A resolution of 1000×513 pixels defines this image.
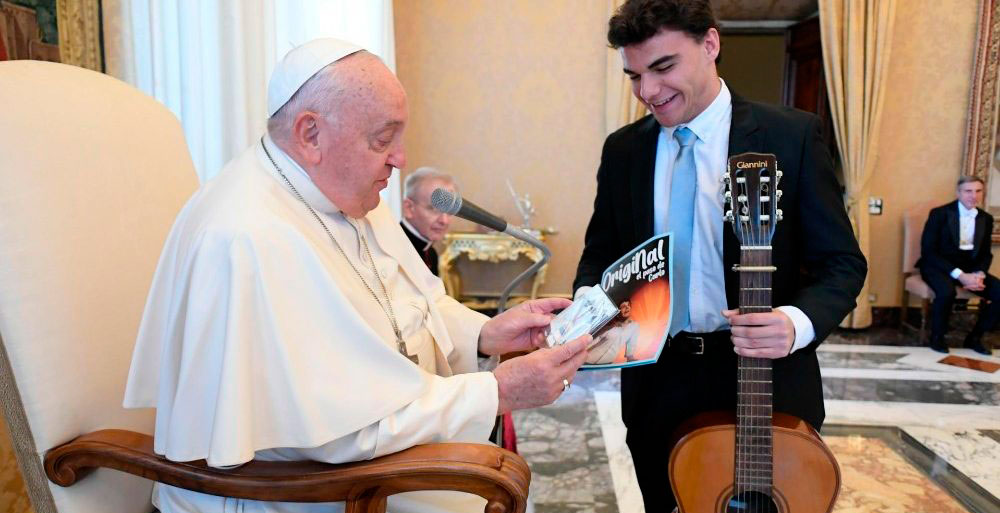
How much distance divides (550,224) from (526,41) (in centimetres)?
188

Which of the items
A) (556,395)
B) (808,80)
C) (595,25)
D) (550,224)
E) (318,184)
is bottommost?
(550,224)

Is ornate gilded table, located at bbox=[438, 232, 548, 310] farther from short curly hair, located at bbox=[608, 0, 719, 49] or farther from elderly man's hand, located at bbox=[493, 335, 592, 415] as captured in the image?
elderly man's hand, located at bbox=[493, 335, 592, 415]

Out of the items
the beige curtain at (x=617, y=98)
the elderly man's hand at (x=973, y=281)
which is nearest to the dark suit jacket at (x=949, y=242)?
the elderly man's hand at (x=973, y=281)

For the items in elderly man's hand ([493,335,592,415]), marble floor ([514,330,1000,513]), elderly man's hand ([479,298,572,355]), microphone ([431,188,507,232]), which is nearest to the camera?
elderly man's hand ([493,335,592,415])

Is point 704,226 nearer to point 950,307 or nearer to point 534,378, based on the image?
point 534,378

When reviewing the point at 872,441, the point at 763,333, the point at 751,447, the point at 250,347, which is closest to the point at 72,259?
the point at 250,347

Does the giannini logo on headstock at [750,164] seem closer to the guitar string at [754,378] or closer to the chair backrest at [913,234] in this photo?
the guitar string at [754,378]

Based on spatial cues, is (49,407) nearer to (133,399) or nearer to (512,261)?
(133,399)

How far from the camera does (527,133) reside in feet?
21.7

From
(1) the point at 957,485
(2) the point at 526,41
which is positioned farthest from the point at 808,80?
(1) the point at 957,485

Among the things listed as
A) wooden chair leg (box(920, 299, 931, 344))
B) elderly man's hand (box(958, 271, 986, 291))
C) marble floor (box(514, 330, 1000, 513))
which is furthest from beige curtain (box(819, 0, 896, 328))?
marble floor (box(514, 330, 1000, 513))

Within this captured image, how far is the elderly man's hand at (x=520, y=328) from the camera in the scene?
5.82ft

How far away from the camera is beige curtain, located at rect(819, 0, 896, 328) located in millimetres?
6195

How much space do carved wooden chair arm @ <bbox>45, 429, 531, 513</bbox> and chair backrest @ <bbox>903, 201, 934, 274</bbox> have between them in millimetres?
6448
